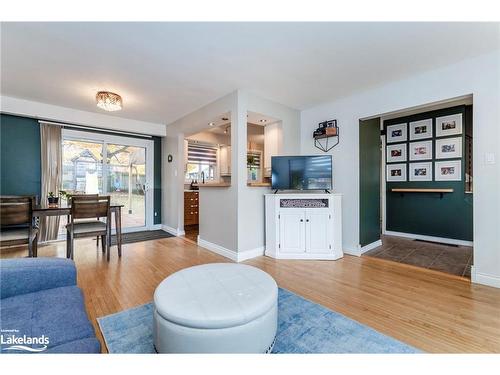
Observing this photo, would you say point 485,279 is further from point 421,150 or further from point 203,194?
point 203,194

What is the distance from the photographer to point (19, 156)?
3.77 m

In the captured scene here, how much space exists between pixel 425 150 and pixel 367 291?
3328mm

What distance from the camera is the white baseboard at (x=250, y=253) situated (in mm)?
3151

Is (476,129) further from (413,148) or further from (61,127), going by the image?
(61,127)

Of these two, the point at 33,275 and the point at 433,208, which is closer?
the point at 33,275

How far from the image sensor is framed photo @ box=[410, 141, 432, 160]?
13.6 ft

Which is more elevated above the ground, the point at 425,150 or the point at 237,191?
the point at 425,150

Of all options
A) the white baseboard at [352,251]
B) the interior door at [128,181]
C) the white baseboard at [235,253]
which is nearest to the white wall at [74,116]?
the interior door at [128,181]

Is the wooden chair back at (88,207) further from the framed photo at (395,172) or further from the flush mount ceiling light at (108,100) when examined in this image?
the framed photo at (395,172)

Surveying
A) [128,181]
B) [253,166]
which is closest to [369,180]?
[253,166]

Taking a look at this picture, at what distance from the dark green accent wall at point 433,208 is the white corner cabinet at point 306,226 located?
2.09m

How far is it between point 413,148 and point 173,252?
4686 millimetres
